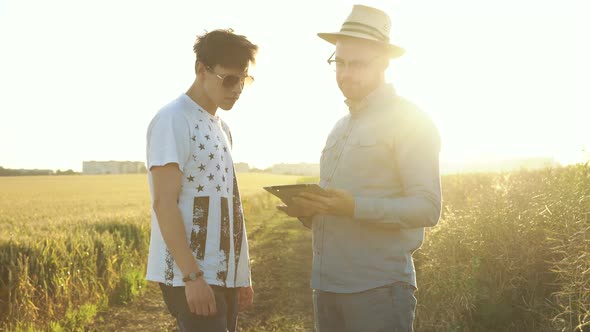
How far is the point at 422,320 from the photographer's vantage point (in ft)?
19.7

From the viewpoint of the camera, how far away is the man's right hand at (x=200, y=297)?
8.06 feet

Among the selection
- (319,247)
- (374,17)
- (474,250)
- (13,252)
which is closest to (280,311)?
(474,250)

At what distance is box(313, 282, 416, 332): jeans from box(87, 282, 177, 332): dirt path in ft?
15.3

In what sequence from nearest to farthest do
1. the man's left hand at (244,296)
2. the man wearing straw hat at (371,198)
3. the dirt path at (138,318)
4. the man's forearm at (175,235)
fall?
the man's forearm at (175,235) → the man wearing straw hat at (371,198) → the man's left hand at (244,296) → the dirt path at (138,318)

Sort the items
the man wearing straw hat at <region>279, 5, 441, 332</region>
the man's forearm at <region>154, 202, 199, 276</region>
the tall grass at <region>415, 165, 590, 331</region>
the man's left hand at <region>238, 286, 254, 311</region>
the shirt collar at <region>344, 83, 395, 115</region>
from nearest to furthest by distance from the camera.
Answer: the man's forearm at <region>154, 202, 199, 276</region> → the man wearing straw hat at <region>279, 5, 441, 332</region> → the shirt collar at <region>344, 83, 395, 115</region> → the man's left hand at <region>238, 286, 254, 311</region> → the tall grass at <region>415, 165, 590, 331</region>

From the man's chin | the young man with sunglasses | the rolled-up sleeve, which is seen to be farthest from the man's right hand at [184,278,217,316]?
the man's chin

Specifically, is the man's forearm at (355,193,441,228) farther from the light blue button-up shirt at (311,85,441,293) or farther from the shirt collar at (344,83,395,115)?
the shirt collar at (344,83,395,115)

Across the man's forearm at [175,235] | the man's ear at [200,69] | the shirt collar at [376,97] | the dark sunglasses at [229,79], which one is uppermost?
the man's ear at [200,69]

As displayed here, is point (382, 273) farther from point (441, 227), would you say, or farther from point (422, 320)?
point (441, 227)

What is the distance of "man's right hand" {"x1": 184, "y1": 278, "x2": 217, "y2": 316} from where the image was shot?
2.46 m

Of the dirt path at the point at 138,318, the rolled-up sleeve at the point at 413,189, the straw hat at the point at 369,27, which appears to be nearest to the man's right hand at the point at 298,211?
the rolled-up sleeve at the point at 413,189

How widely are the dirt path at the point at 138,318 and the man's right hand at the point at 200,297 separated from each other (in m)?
4.64

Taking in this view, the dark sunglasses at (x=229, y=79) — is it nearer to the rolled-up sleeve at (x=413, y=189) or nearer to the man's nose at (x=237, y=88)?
the man's nose at (x=237, y=88)

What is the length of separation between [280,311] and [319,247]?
528cm
